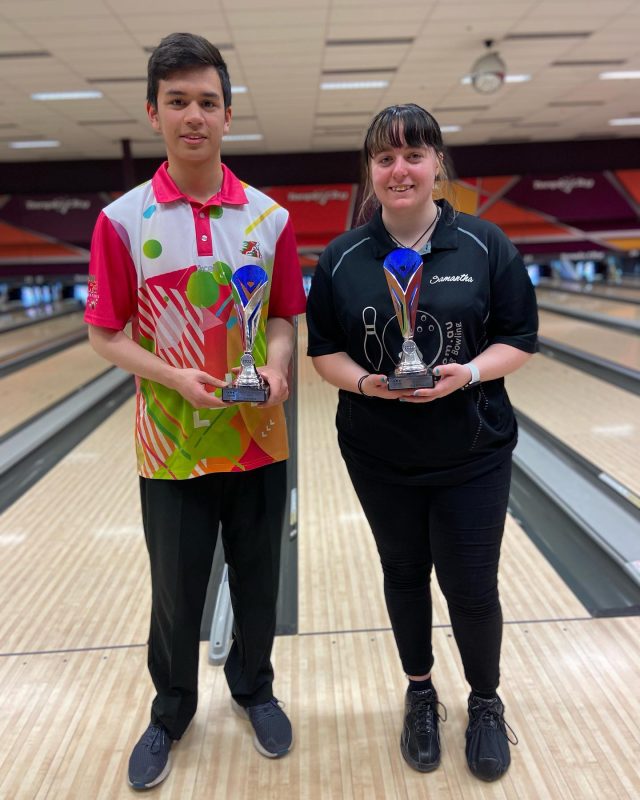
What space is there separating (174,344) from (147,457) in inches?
9.0

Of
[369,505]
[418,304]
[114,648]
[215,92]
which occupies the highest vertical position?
[215,92]

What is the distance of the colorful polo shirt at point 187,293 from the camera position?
1214 mm

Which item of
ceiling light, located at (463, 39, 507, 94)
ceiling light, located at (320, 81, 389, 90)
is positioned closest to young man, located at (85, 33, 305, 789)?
ceiling light, located at (463, 39, 507, 94)

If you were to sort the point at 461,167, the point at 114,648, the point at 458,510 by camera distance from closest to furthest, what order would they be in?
the point at 458,510
the point at 114,648
the point at 461,167

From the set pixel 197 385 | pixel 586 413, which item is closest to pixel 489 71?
pixel 586 413

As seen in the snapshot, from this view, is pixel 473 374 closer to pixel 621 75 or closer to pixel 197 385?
pixel 197 385

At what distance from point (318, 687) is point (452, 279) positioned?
106 cm

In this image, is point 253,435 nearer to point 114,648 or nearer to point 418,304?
point 418,304

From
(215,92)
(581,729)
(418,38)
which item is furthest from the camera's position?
(418,38)

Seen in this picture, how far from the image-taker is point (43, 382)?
5406mm

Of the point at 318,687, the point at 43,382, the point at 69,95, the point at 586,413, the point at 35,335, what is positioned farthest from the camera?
the point at 35,335

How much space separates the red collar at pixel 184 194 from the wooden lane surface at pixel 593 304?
6.91m

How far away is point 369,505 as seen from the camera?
135 centimetres

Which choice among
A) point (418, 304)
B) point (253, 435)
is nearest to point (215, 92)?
point (418, 304)
